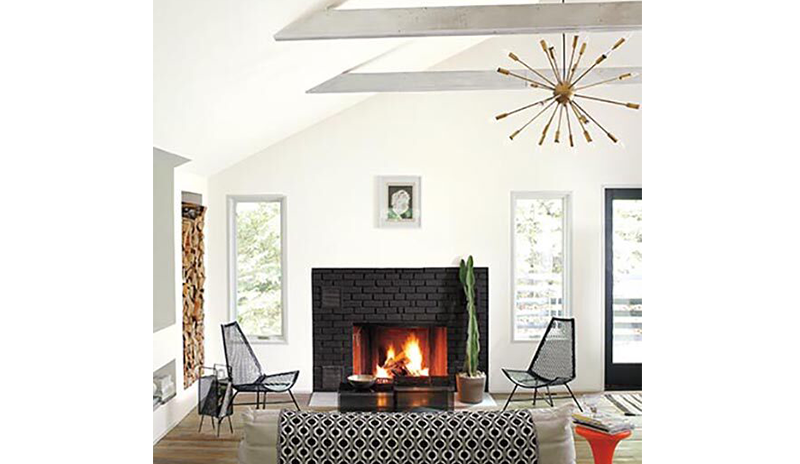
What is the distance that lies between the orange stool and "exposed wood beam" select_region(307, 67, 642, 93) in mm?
2916

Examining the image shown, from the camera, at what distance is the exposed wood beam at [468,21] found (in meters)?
3.77

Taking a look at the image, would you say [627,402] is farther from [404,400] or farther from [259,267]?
[259,267]

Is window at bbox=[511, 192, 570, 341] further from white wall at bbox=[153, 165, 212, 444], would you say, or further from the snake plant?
white wall at bbox=[153, 165, 212, 444]

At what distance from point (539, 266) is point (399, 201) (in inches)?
61.2

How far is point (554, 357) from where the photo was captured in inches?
258

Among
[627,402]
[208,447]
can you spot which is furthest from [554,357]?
[208,447]

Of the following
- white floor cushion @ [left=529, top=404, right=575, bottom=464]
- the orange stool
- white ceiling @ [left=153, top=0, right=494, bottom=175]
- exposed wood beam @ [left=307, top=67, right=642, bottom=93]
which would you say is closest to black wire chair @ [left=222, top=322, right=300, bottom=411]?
white ceiling @ [left=153, top=0, right=494, bottom=175]

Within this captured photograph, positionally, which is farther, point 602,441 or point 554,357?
point 554,357

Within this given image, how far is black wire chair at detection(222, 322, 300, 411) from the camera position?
19.2 ft

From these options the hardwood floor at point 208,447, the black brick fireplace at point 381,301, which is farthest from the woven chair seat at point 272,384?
the black brick fireplace at point 381,301

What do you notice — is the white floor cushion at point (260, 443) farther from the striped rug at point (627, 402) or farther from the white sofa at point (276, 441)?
the striped rug at point (627, 402)

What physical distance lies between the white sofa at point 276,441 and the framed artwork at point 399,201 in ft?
13.7
